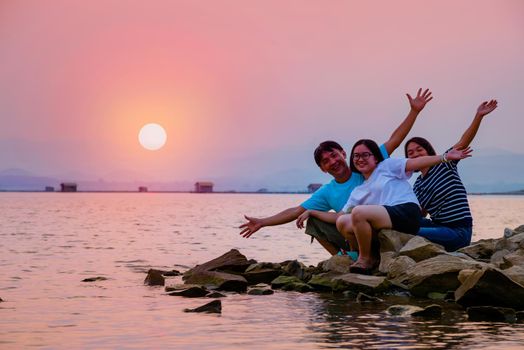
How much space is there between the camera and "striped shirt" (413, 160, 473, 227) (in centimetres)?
1331

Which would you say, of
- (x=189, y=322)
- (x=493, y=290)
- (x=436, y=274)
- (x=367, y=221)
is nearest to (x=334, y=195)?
(x=367, y=221)

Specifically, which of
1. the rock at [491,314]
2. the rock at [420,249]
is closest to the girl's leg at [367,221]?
the rock at [420,249]

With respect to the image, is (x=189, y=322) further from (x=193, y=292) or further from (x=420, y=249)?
(x=420, y=249)

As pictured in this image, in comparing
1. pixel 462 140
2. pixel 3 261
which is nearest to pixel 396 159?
pixel 462 140

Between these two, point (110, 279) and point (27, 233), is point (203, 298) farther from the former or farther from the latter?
point (27, 233)

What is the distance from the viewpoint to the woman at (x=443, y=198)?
13.1 metres

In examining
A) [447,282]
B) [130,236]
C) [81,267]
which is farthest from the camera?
[130,236]

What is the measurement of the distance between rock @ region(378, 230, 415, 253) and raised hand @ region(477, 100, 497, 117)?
2.02m

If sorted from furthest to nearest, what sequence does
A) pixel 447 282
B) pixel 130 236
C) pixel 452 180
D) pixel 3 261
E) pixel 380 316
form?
pixel 130 236, pixel 3 261, pixel 452 180, pixel 447 282, pixel 380 316

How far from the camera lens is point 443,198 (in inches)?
527

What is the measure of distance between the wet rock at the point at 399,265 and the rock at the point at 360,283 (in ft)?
1.29

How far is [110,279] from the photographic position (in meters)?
16.6

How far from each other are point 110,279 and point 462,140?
7.13m

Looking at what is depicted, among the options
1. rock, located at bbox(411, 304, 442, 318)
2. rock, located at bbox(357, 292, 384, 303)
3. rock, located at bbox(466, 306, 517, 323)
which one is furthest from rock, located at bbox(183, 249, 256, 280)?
rock, located at bbox(466, 306, 517, 323)
